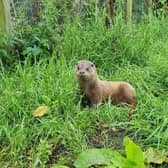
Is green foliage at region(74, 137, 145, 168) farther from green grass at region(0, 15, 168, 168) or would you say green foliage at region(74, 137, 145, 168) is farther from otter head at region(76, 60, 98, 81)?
otter head at region(76, 60, 98, 81)

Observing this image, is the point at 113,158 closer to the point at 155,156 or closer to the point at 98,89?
the point at 155,156

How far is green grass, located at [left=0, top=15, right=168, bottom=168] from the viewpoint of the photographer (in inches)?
142

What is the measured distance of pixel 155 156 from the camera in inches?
131

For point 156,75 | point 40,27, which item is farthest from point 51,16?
point 156,75

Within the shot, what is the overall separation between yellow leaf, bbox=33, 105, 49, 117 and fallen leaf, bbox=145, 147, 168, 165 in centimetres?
98

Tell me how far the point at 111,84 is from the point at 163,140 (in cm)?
117

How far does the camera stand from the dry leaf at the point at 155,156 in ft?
10.8

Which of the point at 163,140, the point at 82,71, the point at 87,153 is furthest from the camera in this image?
the point at 82,71

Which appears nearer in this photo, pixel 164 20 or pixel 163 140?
pixel 163 140

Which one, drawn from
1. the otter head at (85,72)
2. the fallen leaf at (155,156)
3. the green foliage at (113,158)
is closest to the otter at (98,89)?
the otter head at (85,72)

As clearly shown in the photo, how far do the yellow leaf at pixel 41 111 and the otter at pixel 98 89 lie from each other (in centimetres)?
58

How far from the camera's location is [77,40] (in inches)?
224

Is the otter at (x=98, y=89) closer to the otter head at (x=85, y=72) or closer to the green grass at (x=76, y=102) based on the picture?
the otter head at (x=85, y=72)

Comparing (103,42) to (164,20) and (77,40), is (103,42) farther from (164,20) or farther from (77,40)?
(164,20)
